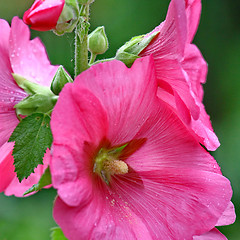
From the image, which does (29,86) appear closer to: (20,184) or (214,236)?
(20,184)

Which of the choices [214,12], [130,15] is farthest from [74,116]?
[214,12]

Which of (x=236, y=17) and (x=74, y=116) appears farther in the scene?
(x=236, y=17)

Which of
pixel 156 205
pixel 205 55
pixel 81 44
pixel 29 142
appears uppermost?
pixel 81 44

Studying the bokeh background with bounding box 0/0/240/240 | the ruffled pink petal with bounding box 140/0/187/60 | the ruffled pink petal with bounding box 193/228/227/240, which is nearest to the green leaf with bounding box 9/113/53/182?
the ruffled pink petal with bounding box 140/0/187/60

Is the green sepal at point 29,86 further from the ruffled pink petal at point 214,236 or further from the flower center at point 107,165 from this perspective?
the ruffled pink petal at point 214,236

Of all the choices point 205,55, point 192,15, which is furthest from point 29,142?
point 205,55

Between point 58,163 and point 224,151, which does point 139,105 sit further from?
point 224,151

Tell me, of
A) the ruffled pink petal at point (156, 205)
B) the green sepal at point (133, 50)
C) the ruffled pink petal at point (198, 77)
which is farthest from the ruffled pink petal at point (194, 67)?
the ruffled pink petal at point (156, 205)
